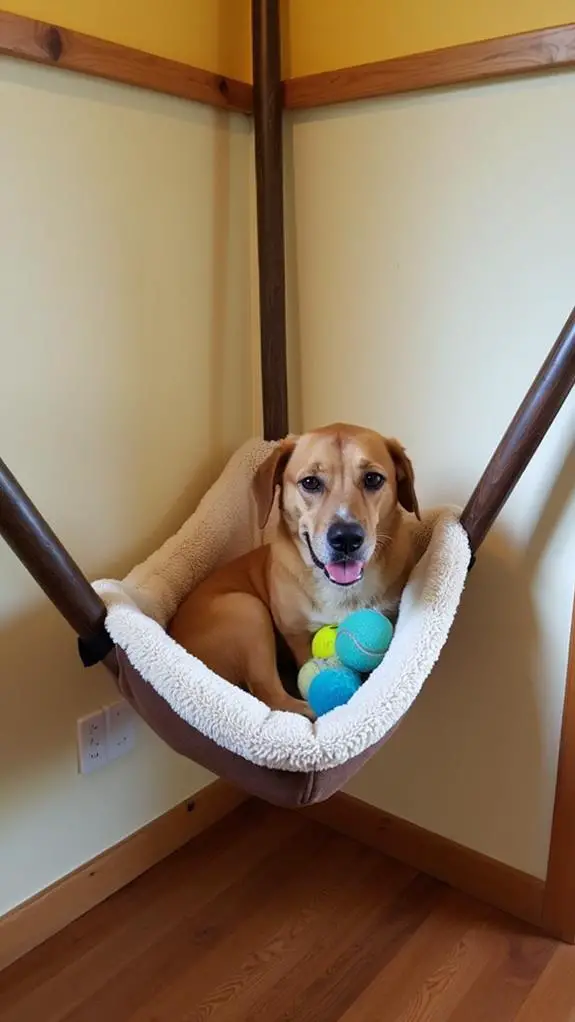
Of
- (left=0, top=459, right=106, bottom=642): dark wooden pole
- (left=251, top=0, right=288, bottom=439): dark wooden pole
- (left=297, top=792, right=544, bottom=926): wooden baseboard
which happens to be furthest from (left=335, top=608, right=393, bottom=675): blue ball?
(left=297, top=792, right=544, bottom=926): wooden baseboard

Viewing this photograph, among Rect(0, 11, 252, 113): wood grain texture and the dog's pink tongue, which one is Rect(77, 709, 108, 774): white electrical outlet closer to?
the dog's pink tongue

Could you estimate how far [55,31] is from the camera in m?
1.27

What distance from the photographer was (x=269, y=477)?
141 cm

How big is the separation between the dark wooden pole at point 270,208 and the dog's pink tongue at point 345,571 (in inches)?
17.3

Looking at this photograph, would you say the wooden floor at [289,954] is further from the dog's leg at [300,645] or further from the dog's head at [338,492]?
the dog's head at [338,492]

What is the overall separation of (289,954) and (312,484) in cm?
81

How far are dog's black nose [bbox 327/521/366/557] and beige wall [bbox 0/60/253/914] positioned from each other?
455 mm

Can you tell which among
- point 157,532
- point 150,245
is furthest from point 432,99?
point 157,532

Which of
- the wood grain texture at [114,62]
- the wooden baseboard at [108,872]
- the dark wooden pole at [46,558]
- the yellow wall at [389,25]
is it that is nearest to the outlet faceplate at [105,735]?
the wooden baseboard at [108,872]

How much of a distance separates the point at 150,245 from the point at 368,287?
387 mm

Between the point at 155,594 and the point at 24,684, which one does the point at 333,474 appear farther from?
the point at 24,684

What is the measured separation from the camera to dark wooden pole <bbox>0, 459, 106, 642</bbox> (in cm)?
105

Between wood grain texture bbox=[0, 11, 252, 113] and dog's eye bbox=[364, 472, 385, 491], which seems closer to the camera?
wood grain texture bbox=[0, 11, 252, 113]

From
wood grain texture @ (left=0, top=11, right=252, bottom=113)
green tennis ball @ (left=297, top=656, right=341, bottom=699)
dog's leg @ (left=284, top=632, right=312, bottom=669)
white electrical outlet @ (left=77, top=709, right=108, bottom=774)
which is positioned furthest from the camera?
white electrical outlet @ (left=77, top=709, right=108, bottom=774)
